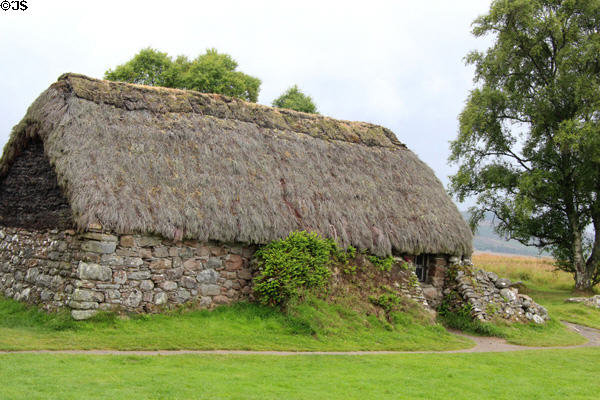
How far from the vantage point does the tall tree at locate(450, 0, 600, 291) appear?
2595 cm

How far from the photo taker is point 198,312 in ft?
44.3

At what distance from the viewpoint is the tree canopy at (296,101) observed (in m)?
37.2

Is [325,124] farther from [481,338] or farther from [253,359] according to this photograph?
[253,359]

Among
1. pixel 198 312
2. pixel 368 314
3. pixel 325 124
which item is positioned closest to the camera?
pixel 198 312

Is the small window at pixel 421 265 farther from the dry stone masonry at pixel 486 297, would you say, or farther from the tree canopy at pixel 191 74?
the tree canopy at pixel 191 74

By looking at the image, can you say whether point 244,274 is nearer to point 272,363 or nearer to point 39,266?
point 272,363

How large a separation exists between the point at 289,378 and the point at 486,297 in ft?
33.5

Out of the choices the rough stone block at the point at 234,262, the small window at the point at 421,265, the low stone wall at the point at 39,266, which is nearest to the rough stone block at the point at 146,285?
the low stone wall at the point at 39,266

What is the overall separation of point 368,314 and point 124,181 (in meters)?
7.08

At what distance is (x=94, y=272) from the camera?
40.5 ft

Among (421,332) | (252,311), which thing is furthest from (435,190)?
(252,311)

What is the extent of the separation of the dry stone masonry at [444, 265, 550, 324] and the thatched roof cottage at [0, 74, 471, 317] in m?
0.77

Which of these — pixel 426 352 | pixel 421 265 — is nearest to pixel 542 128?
pixel 421 265

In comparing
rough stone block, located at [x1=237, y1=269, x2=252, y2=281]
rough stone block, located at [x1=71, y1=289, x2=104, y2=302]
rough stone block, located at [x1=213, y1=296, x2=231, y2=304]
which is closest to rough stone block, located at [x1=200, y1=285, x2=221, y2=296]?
rough stone block, located at [x1=213, y1=296, x2=231, y2=304]
